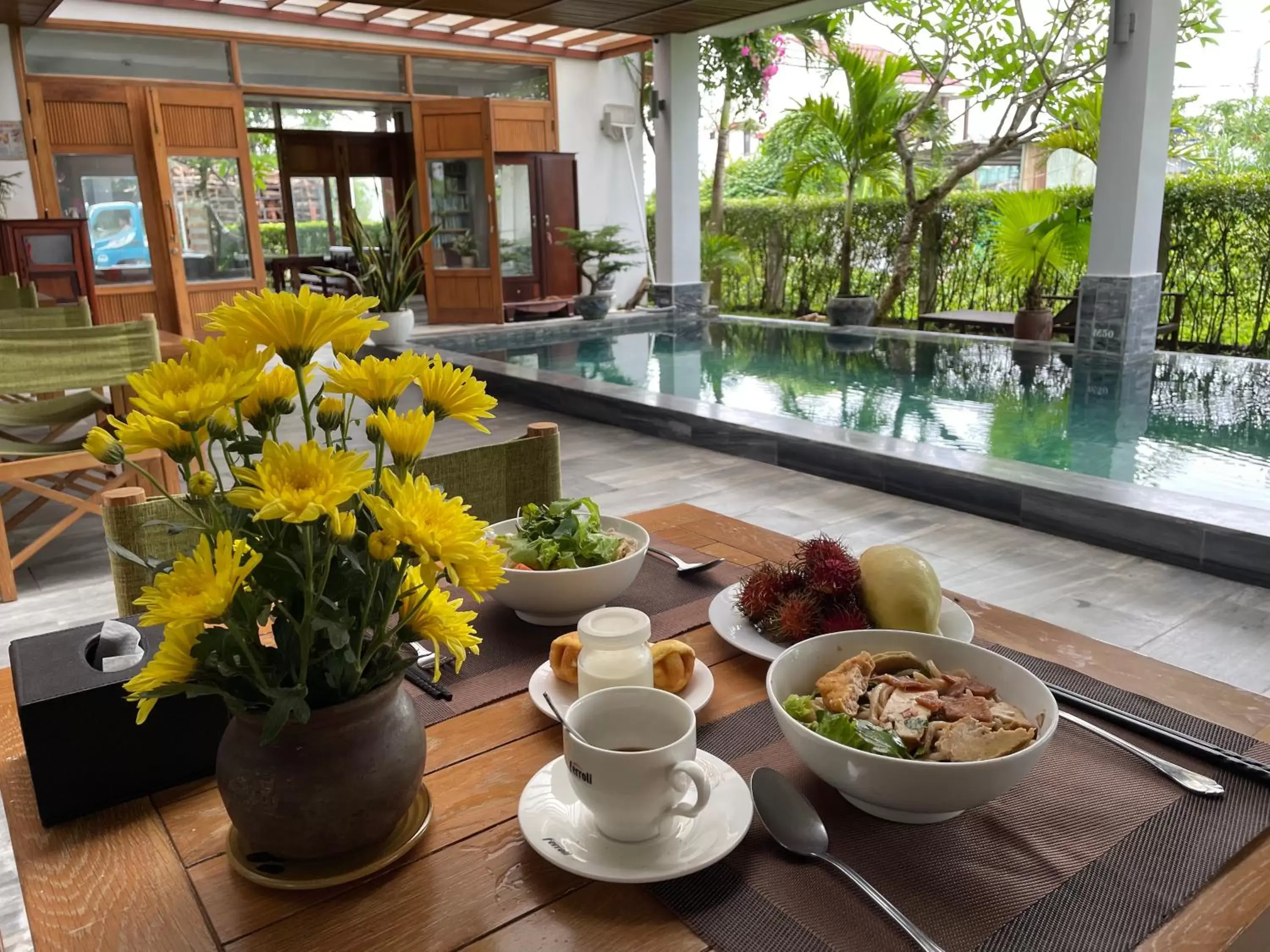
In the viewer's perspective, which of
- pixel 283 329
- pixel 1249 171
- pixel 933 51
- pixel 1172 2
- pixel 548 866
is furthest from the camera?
pixel 933 51

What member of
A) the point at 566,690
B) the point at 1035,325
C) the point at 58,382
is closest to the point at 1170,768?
the point at 566,690

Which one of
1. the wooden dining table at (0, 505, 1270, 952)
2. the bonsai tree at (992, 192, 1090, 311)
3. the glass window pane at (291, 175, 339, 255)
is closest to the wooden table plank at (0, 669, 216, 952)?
the wooden dining table at (0, 505, 1270, 952)

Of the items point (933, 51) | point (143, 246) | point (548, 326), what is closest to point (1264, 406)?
point (933, 51)

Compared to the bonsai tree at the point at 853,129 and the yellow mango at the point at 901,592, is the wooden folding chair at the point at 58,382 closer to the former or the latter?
the yellow mango at the point at 901,592

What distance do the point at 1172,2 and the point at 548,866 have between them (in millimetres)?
6754

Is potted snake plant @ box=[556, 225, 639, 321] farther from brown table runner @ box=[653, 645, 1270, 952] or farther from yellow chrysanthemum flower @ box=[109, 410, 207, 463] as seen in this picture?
yellow chrysanthemum flower @ box=[109, 410, 207, 463]

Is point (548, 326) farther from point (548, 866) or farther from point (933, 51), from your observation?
point (548, 866)

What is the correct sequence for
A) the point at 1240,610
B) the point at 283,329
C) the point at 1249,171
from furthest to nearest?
the point at 1249,171, the point at 1240,610, the point at 283,329

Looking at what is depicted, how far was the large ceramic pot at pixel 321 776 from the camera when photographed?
0.65m

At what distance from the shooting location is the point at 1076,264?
7555 millimetres

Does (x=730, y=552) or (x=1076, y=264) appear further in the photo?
(x=1076, y=264)

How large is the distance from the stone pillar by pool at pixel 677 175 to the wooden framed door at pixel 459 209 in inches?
62.3

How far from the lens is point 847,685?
824mm

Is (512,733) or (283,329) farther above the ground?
(283,329)
